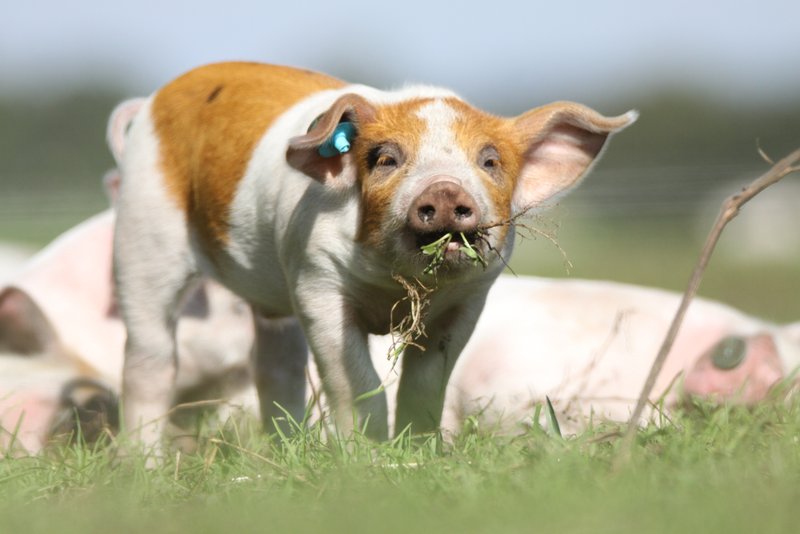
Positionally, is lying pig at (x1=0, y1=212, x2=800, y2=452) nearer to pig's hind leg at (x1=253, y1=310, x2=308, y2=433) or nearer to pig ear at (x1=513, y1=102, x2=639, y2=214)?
pig's hind leg at (x1=253, y1=310, x2=308, y2=433)

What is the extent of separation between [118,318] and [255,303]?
5.37ft

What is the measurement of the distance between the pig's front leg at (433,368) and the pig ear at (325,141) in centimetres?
56

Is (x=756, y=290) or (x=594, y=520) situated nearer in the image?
(x=594, y=520)

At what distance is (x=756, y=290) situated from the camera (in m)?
11.9

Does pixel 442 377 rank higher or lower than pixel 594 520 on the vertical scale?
lower

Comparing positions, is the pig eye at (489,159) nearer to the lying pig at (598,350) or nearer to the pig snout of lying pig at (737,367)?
the lying pig at (598,350)

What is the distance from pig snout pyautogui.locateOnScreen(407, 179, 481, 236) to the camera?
358 cm

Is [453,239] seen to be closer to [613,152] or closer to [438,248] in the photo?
[438,248]

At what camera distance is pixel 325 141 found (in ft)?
12.8

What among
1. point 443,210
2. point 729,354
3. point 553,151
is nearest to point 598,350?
point 729,354

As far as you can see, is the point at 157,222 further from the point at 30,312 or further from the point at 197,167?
the point at 30,312

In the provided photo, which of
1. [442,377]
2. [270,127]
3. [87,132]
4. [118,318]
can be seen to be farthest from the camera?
[87,132]

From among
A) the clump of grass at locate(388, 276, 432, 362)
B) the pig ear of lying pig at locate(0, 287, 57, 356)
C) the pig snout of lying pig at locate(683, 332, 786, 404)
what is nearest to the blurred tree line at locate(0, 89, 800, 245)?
the pig snout of lying pig at locate(683, 332, 786, 404)

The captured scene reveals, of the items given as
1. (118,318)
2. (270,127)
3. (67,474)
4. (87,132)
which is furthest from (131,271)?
(87,132)
